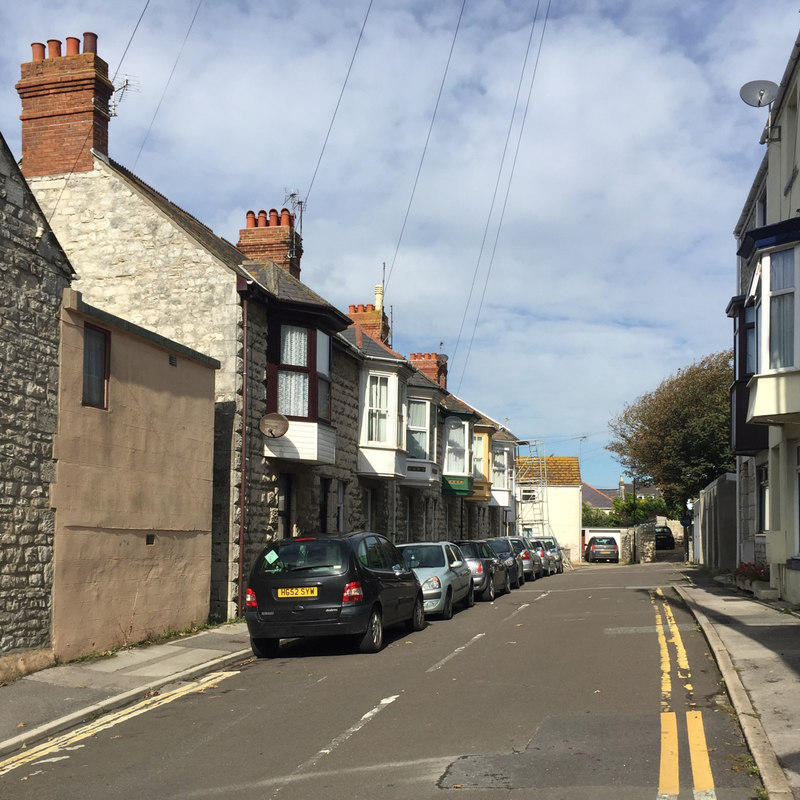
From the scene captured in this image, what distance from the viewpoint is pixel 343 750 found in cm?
783

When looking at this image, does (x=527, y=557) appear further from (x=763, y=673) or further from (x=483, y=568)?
(x=763, y=673)

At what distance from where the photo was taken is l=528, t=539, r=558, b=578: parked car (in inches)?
1441

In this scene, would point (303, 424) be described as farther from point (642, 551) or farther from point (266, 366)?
point (642, 551)

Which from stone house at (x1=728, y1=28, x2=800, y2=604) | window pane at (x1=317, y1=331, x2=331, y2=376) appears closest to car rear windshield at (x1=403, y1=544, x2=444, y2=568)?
window pane at (x1=317, y1=331, x2=331, y2=376)

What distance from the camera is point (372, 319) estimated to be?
3216 cm

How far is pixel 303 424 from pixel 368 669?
866 cm

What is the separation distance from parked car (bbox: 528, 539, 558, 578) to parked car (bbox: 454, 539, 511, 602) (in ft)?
35.9

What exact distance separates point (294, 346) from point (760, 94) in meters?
11.2

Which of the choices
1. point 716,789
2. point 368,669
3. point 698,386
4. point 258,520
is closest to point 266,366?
point 258,520

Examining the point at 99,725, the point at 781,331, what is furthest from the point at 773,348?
the point at 99,725

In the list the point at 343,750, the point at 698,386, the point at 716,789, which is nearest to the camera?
the point at 716,789

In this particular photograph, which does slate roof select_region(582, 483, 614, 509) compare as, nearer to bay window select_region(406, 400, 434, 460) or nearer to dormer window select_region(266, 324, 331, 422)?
bay window select_region(406, 400, 434, 460)

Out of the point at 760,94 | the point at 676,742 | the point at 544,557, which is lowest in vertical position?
the point at 544,557

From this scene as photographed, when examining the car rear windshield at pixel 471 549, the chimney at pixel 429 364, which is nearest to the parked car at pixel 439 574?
the car rear windshield at pixel 471 549
